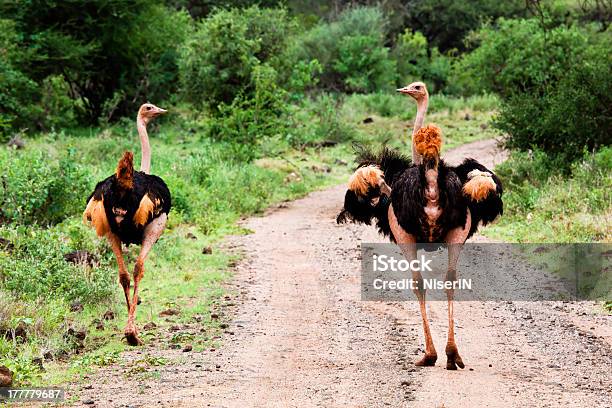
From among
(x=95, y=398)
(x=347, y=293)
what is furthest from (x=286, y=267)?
(x=95, y=398)

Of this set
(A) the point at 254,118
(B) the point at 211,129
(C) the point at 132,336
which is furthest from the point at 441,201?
(B) the point at 211,129

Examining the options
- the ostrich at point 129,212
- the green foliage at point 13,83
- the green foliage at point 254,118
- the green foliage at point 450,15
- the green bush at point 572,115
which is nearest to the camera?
the ostrich at point 129,212

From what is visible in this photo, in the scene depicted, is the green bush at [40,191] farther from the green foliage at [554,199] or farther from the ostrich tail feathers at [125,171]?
the green foliage at [554,199]

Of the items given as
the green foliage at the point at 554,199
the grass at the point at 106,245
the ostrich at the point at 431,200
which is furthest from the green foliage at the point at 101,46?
the ostrich at the point at 431,200

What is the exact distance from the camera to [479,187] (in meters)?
7.32

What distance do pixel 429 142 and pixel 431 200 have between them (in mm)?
445

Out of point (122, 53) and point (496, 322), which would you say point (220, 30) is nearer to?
point (122, 53)

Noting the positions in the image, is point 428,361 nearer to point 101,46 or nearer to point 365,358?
point 365,358

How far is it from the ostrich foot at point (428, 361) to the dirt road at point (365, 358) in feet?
0.27

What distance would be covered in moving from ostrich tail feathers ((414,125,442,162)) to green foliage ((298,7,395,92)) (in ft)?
90.8

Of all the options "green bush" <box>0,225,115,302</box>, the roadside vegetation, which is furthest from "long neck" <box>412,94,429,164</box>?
"green bush" <box>0,225,115,302</box>

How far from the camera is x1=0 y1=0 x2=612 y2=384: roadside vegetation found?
10016 millimetres

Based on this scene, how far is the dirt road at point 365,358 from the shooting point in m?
6.83

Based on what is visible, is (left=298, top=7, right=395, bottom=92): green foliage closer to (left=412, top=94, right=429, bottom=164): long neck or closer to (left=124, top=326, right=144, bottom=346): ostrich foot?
(left=412, top=94, right=429, bottom=164): long neck
